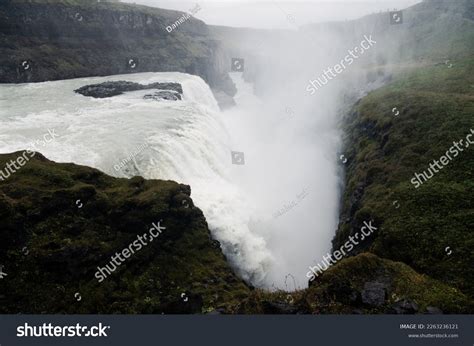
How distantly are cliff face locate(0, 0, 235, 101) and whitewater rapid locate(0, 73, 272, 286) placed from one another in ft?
103

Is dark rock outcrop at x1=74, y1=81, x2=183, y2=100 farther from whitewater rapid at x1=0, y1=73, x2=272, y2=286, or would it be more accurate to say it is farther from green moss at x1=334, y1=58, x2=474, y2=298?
green moss at x1=334, y1=58, x2=474, y2=298

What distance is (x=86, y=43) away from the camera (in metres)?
101

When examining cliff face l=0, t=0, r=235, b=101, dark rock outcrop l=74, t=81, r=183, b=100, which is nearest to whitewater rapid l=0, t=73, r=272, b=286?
dark rock outcrop l=74, t=81, r=183, b=100

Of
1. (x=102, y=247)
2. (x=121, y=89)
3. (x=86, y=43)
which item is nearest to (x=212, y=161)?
(x=102, y=247)

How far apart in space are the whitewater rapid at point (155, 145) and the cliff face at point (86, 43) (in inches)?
1237

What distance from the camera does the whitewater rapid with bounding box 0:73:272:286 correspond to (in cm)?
3272

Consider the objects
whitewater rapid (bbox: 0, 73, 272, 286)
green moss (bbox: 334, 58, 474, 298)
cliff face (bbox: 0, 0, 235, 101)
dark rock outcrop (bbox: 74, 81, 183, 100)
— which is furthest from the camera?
cliff face (bbox: 0, 0, 235, 101)

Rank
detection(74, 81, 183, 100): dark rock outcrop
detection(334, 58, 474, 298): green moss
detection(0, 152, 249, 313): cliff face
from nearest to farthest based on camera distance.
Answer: detection(0, 152, 249, 313): cliff face → detection(334, 58, 474, 298): green moss → detection(74, 81, 183, 100): dark rock outcrop

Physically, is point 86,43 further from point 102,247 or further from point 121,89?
point 102,247

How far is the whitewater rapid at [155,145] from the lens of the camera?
3272cm

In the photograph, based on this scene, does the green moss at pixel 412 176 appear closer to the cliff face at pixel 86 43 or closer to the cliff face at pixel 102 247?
the cliff face at pixel 102 247

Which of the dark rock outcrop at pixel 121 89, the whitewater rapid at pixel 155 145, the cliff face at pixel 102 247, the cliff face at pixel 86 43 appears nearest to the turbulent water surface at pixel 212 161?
the whitewater rapid at pixel 155 145

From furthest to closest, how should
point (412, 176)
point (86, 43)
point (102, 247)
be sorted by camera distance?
point (86, 43) → point (412, 176) → point (102, 247)

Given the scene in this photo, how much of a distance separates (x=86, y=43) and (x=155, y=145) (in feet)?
252
